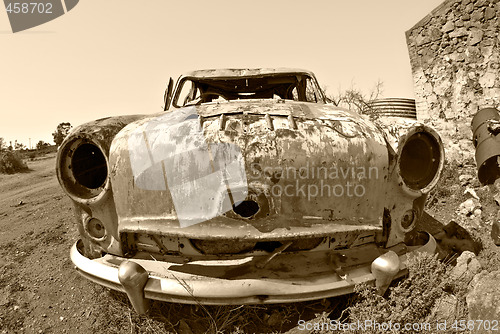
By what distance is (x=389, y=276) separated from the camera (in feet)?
5.53

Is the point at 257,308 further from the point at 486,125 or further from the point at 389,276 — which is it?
the point at 486,125

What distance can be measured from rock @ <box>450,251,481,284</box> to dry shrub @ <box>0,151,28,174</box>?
32.9 feet

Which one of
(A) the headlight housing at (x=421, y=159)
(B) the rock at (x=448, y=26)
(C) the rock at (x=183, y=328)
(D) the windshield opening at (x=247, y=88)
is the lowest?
(C) the rock at (x=183, y=328)

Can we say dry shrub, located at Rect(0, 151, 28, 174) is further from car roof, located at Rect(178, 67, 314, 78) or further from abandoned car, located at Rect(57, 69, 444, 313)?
abandoned car, located at Rect(57, 69, 444, 313)

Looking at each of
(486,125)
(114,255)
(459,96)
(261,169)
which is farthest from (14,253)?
(459,96)

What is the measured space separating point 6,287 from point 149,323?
1442 millimetres

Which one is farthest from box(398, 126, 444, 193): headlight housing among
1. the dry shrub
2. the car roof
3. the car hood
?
the dry shrub

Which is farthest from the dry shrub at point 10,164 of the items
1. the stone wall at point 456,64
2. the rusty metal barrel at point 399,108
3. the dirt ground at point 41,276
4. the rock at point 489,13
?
the rock at point 489,13

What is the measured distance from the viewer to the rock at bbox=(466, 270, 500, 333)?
159 centimetres

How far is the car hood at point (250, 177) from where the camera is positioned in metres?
1.64

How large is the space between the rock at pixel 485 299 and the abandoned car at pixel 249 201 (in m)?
0.30

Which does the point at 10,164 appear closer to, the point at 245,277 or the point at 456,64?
the point at 245,277

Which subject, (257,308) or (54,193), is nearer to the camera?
(257,308)

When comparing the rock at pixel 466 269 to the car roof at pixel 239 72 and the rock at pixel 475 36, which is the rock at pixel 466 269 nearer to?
the car roof at pixel 239 72
